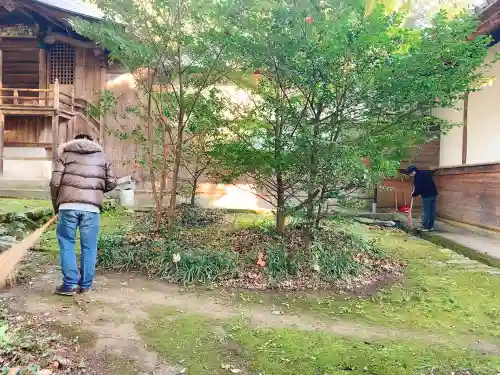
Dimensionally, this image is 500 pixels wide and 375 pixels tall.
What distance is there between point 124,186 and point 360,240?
29.7ft

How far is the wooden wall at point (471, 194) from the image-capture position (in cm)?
820

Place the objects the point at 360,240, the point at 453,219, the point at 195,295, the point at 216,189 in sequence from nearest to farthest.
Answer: the point at 195,295, the point at 360,240, the point at 453,219, the point at 216,189

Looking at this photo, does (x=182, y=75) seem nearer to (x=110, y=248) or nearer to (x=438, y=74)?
(x=110, y=248)

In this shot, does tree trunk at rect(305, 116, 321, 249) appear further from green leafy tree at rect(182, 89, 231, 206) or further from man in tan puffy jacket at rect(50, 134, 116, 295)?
man in tan puffy jacket at rect(50, 134, 116, 295)

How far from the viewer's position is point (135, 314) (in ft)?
12.8

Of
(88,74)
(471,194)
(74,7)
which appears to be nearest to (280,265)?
(471,194)

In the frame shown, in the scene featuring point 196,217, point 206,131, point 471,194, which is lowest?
point 196,217

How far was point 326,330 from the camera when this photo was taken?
12.1 feet

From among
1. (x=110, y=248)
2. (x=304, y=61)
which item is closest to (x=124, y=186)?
(x=110, y=248)

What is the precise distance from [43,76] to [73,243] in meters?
12.2

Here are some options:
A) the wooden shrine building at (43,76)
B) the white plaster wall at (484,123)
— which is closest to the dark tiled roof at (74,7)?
the wooden shrine building at (43,76)

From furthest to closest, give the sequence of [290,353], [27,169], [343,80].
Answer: [27,169]
[343,80]
[290,353]

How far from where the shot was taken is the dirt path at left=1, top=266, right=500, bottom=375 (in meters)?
3.18

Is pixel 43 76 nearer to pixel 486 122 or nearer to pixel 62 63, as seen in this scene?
pixel 62 63
